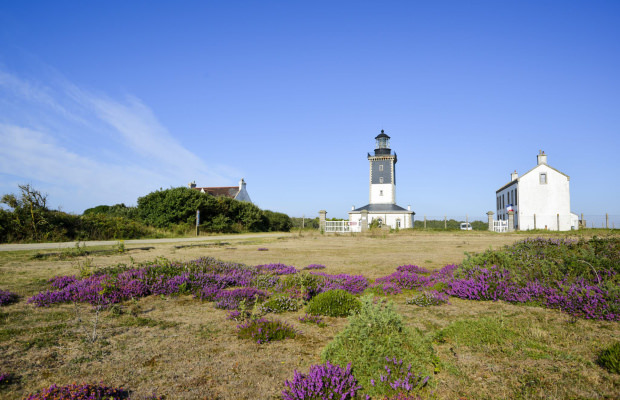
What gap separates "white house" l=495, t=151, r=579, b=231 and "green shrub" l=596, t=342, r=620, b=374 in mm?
52060

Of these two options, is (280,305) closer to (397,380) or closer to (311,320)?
(311,320)

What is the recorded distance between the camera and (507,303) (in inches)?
260

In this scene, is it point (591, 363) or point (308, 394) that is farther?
point (591, 363)

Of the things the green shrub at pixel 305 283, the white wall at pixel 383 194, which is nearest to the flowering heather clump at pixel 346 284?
the green shrub at pixel 305 283

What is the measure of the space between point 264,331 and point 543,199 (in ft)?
183

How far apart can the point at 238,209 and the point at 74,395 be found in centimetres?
3873

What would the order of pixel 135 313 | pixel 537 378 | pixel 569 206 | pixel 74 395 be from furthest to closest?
pixel 569 206 → pixel 135 313 → pixel 537 378 → pixel 74 395

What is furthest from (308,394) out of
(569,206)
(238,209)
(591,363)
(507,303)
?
(569,206)

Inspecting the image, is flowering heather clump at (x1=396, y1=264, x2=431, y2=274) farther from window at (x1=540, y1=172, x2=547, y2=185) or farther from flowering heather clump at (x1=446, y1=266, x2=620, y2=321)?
window at (x1=540, y1=172, x2=547, y2=185)

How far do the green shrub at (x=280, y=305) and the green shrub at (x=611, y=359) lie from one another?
4.46 metres

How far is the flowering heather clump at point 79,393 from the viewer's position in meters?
2.75

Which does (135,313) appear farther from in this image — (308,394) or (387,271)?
(387,271)

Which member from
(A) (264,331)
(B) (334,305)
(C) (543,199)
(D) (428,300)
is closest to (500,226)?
(C) (543,199)

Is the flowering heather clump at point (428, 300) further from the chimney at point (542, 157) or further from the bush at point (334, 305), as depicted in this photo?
the chimney at point (542, 157)
